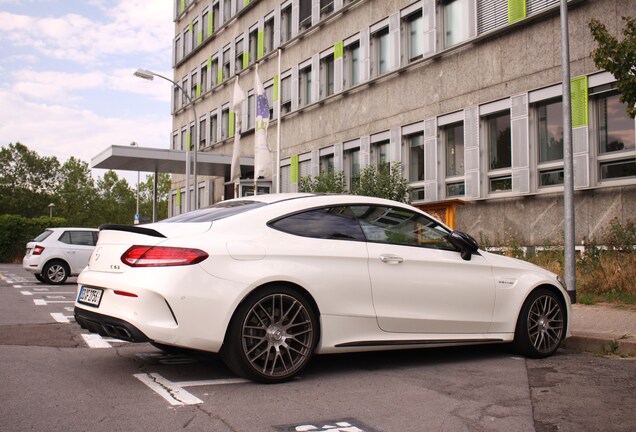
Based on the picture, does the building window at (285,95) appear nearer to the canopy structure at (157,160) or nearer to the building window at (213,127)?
the canopy structure at (157,160)

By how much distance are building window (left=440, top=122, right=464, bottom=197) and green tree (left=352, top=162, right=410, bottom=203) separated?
4.21 feet

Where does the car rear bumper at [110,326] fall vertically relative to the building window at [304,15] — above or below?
below

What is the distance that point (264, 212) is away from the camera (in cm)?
600

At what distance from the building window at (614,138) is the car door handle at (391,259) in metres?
9.58

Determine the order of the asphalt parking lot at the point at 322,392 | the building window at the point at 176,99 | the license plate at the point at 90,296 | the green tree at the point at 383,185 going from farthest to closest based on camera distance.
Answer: the building window at the point at 176,99, the green tree at the point at 383,185, the license plate at the point at 90,296, the asphalt parking lot at the point at 322,392

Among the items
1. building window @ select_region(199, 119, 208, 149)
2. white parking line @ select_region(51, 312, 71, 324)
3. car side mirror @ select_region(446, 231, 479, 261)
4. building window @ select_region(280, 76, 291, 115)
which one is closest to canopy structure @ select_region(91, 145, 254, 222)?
building window @ select_region(280, 76, 291, 115)

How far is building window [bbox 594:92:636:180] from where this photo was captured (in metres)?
14.2

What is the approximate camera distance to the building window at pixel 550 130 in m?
15.8

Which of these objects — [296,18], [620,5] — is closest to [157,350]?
[620,5]

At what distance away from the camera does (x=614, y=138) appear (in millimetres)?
14523

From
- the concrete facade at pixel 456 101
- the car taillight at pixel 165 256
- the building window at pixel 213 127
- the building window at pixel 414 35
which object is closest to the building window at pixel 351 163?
the concrete facade at pixel 456 101

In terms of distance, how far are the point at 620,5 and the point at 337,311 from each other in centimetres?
1154

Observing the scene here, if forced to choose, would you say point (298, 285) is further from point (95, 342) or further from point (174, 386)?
point (95, 342)

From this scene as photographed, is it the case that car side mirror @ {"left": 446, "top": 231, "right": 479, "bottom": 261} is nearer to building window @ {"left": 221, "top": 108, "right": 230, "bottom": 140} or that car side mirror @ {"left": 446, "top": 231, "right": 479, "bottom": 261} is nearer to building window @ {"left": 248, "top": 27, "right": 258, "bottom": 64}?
building window @ {"left": 248, "top": 27, "right": 258, "bottom": 64}
